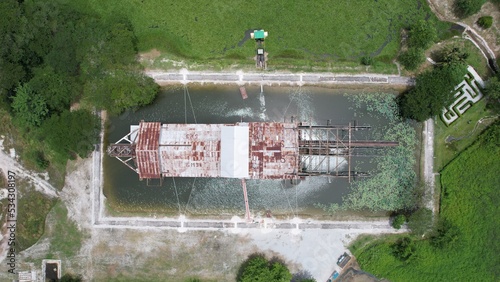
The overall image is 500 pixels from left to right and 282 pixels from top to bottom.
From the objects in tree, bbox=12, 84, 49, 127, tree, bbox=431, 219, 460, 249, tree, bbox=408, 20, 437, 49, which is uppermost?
tree, bbox=408, 20, 437, 49

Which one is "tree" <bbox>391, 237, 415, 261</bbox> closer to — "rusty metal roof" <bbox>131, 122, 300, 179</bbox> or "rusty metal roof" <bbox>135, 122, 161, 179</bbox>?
"rusty metal roof" <bbox>131, 122, 300, 179</bbox>

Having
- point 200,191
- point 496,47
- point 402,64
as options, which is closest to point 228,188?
point 200,191

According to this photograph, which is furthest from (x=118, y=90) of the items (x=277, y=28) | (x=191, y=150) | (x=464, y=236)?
(x=464, y=236)

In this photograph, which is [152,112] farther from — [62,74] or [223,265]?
[223,265]

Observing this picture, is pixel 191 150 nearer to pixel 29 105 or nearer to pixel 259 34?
pixel 259 34

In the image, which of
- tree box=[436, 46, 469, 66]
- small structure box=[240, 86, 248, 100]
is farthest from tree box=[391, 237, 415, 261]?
small structure box=[240, 86, 248, 100]
